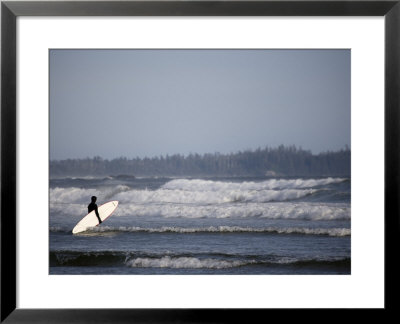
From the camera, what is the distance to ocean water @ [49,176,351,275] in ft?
8.07

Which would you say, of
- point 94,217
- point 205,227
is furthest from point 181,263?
point 94,217

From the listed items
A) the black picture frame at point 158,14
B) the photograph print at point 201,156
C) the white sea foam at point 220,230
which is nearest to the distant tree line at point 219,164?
the photograph print at point 201,156

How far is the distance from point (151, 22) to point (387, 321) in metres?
1.69

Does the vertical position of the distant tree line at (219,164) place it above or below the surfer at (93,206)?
above

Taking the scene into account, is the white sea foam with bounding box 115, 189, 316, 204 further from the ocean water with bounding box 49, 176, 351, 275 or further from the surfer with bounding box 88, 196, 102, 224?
the surfer with bounding box 88, 196, 102, 224

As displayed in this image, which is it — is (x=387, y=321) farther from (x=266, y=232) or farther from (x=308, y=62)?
(x=308, y=62)

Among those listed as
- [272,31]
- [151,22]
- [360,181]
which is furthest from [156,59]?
[360,181]

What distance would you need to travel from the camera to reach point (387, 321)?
222cm

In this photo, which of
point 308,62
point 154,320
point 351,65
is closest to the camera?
point 154,320

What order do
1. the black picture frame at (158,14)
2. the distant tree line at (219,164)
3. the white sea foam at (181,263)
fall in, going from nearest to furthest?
the black picture frame at (158,14) → the white sea foam at (181,263) → the distant tree line at (219,164)

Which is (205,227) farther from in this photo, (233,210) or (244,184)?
(244,184)

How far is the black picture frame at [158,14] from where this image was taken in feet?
7.14

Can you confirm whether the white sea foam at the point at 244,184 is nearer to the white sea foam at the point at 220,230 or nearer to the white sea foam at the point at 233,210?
the white sea foam at the point at 233,210

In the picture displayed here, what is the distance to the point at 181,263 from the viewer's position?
8.14ft
